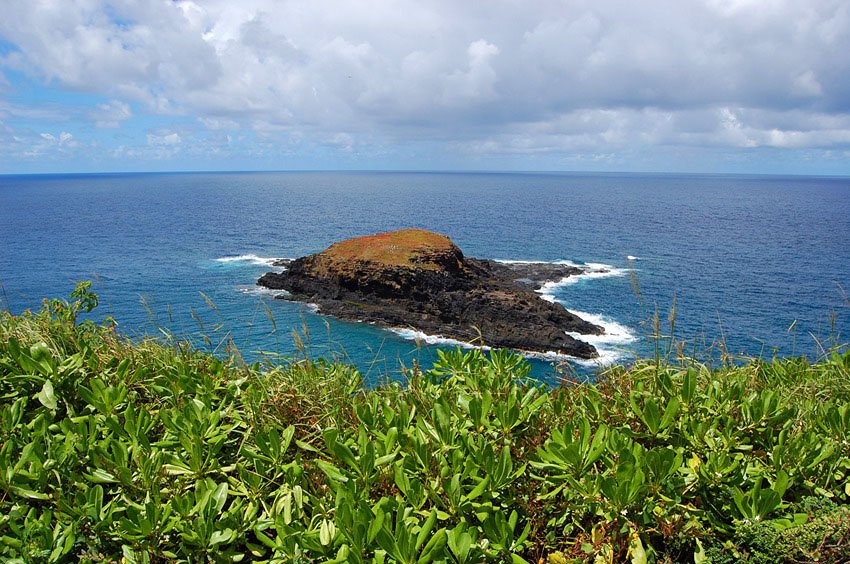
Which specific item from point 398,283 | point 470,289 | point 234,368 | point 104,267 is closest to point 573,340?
point 470,289

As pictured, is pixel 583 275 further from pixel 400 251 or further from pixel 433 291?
pixel 400 251

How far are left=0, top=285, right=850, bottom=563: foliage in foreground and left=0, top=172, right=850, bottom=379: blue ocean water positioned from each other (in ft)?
5.61

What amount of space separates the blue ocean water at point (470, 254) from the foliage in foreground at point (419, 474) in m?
1.71

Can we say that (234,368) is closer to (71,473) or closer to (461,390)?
(71,473)

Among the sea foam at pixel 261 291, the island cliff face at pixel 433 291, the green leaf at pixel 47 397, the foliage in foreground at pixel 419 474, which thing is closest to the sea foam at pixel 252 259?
the island cliff face at pixel 433 291

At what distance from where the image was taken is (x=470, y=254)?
66312 millimetres

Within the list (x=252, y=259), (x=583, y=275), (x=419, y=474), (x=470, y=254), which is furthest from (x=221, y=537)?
(x=470, y=254)

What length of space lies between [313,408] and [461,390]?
1090mm

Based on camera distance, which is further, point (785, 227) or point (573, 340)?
point (785, 227)

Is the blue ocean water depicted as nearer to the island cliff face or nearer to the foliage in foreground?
the foliage in foreground

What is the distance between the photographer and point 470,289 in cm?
4478

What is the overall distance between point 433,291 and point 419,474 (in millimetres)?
40176

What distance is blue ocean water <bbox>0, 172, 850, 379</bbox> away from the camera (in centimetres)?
3306

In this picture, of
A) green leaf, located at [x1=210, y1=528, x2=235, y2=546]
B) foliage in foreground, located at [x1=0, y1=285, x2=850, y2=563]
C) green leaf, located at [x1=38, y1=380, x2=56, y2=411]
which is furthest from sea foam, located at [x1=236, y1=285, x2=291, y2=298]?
green leaf, located at [x1=210, y1=528, x2=235, y2=546]
